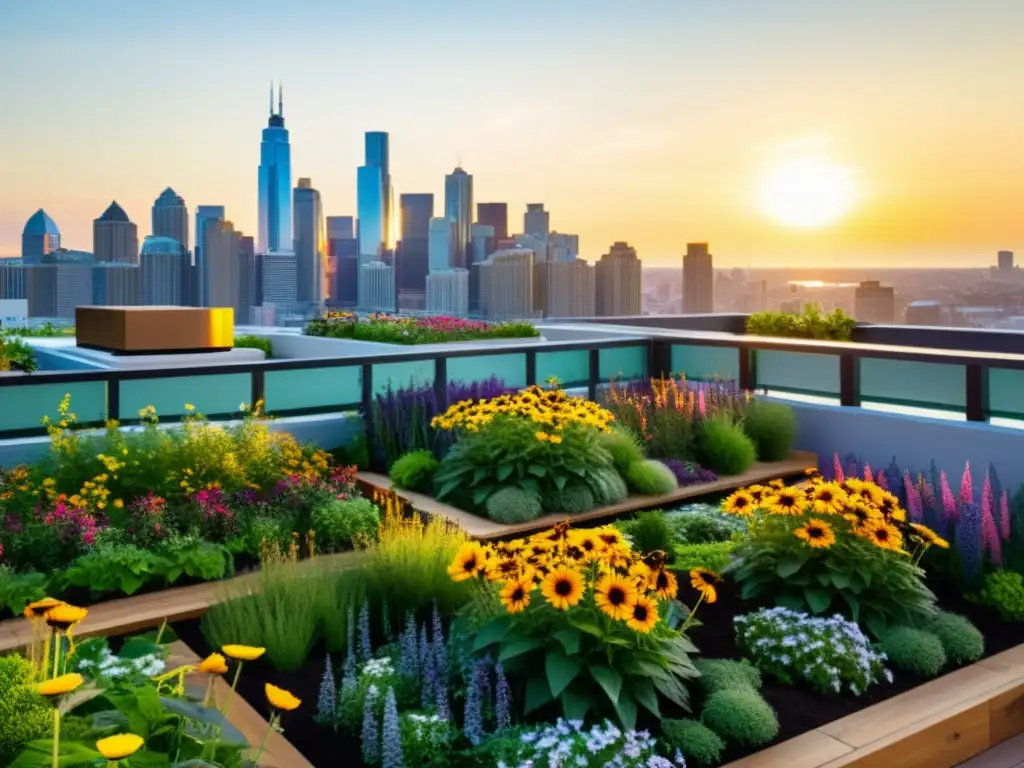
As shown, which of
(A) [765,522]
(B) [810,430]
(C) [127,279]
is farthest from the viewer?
(C) [127,279]

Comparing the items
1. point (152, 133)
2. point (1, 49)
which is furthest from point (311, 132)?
point (1, 49)

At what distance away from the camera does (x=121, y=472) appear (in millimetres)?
4648

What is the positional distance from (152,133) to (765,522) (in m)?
16.1

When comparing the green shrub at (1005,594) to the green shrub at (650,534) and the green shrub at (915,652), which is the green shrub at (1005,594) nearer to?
the green shrub at (915,652)

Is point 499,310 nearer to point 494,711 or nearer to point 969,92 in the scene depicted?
point 969,92

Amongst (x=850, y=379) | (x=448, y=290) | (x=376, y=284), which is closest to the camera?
(x=850, y=379)

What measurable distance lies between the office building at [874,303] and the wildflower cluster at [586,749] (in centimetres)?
1084

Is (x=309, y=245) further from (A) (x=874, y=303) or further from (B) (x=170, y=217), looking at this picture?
(A) (x=874, y=303)

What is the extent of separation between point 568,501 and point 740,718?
2.51m

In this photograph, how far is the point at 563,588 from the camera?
266cm

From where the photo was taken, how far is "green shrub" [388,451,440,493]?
5.62 meters

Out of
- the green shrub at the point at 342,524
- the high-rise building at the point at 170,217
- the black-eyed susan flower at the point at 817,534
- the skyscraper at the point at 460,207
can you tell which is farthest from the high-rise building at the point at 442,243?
the black-eyed susan flower at the point at 817,534

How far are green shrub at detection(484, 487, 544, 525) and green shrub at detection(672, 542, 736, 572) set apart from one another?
838mm

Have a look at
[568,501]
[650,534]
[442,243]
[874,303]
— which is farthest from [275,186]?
[650,534]
